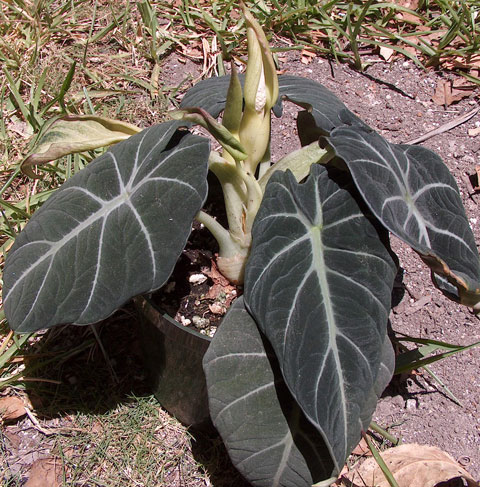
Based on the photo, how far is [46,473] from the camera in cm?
160

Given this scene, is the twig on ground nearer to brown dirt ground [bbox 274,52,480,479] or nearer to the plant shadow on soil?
brown dirt ground [bbox 274,52,480,479]

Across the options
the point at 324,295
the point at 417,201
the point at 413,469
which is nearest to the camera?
the point at 324,295

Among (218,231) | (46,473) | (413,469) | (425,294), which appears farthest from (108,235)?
(425,294)

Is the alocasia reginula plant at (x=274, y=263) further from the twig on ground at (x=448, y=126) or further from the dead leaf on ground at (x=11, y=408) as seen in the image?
the twig on ground at (x=448, y=126)

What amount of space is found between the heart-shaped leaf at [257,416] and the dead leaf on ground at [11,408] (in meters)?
0.77

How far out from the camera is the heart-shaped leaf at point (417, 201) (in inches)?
43.7

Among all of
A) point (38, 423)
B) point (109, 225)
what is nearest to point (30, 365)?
point (38, 423)

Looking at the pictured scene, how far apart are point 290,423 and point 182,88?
1.67m

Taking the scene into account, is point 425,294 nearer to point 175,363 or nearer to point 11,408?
point 175,363

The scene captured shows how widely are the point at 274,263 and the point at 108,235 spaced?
13.3 inches

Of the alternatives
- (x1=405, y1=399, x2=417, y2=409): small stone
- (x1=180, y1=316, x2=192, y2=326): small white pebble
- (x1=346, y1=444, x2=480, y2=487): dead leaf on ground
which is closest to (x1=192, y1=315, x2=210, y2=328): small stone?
(x1=180, y1=316, x2=192, y2=326): small white pebble

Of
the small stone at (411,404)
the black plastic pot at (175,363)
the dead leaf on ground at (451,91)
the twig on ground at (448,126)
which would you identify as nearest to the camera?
the black plastic pot at (175,363)

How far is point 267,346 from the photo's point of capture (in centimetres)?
122

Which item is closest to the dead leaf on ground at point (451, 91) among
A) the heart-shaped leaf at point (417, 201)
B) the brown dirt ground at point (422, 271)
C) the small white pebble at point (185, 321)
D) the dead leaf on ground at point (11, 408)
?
Answer: the brown dirt ground at point (422, 271)
